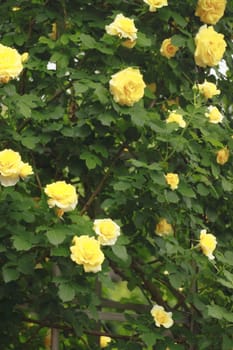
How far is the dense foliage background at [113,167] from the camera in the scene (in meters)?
2.26

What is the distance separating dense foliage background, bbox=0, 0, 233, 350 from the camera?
226 centimetres

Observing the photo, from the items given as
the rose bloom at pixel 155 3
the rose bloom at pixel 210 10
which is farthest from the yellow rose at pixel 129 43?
the rose bloom at pixel 210 10

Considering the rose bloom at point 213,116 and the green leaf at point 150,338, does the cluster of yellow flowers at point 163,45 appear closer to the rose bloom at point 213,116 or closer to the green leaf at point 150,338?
the rose bloom at point 213,116

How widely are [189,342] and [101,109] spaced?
86cm

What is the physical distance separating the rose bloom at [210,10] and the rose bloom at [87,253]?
3.19ft

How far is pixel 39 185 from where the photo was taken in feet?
8.18

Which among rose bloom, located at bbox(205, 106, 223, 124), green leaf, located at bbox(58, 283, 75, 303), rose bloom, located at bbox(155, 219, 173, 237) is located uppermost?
rose bloom, located at bbox(205, 106, 223, 124)

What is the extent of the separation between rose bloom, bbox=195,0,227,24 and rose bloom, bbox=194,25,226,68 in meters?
0.09

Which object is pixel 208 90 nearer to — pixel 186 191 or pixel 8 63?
pixel 186 191

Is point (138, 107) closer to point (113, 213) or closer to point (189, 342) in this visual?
point (113, 213)

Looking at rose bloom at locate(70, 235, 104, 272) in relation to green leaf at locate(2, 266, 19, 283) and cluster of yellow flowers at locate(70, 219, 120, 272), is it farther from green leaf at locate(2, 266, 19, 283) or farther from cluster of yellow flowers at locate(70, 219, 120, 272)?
green leaf at locate(2, 266, 19, 283)

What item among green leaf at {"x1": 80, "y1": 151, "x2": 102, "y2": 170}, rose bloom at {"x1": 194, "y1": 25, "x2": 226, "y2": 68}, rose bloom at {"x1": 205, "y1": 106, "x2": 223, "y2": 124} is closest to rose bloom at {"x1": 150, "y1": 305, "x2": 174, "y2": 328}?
green leaf at {"x1": 80, "y1": 151, "x2": 102, "y2": 170}

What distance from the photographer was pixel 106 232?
2.12 metres

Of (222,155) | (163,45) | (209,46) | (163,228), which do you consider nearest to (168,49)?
(163,45)
